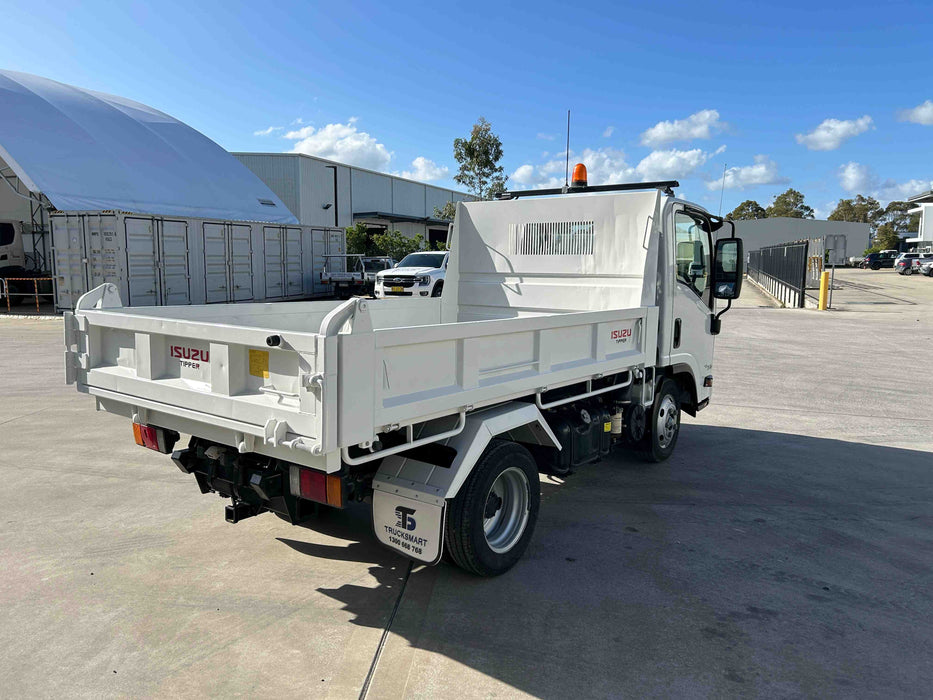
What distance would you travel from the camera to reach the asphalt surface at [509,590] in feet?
10.9

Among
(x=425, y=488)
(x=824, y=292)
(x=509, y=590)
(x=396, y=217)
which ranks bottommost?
(x=509, y=590)

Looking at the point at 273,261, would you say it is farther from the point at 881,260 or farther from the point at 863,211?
the point at 863,211

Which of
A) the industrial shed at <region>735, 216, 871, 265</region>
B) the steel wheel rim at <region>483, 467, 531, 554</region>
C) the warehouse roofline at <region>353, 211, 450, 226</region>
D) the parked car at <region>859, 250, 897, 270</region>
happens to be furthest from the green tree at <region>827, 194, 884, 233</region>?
the steel wheel rim at <region>483, 467, 531, 554</region>

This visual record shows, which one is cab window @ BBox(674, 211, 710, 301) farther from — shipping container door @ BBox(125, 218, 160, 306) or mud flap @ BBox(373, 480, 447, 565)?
shipping container door @ BBox(125, 218, 160, 306)

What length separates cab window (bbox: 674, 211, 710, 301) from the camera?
6.20 metres

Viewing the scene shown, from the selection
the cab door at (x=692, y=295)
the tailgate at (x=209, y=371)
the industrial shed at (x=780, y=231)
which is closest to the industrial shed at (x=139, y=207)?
the tailgate at (x=209, y=371)

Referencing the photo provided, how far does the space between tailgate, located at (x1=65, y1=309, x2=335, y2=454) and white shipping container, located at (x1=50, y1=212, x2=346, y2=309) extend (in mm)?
17207

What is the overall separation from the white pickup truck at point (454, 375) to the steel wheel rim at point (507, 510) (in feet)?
0.04

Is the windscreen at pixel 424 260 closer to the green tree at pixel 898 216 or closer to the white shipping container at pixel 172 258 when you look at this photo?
the white shipping container at pixel 172 258

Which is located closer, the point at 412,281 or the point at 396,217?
the point at 412,281

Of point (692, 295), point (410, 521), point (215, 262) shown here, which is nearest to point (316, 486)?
point (410, 521)

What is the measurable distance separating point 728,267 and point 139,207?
88.9 ft

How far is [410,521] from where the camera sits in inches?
152

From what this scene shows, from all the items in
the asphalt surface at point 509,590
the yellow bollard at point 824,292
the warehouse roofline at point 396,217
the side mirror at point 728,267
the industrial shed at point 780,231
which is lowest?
the asphalt surface at point 509,590
